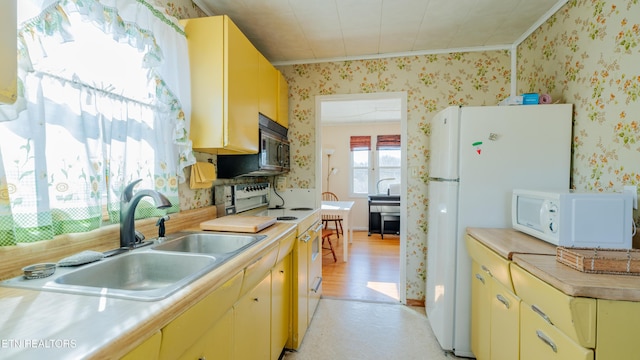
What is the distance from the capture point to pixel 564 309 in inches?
35.0

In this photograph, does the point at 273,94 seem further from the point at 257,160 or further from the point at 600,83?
the point at 600,83

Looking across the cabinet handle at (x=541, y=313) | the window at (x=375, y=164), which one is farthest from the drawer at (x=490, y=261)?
the window at (x=375, y=164)

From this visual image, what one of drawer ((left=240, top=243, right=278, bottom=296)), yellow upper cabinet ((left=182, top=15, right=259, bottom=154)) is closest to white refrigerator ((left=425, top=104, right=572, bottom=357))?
drawer ((left=240, top=243, right=278, bottom=296))

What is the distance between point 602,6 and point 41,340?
8.56 feet

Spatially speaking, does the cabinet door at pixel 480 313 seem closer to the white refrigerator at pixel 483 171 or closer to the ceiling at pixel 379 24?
the white refrigerator at pixel 483 171

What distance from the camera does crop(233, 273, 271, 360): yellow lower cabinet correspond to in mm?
1111

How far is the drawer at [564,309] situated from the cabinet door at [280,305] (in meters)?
1.19

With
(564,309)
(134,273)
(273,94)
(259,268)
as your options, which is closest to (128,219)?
(134,273)

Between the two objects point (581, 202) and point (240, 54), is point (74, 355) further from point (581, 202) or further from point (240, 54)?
point (581, 202)

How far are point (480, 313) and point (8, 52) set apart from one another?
7.34 feet

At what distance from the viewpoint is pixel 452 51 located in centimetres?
246

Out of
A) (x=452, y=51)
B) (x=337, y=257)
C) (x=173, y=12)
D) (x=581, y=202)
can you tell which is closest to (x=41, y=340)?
(x=173, y=12)

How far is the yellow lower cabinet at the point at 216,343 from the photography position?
83 centimetres

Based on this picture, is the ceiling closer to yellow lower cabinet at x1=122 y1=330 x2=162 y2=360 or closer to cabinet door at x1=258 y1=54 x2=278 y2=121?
cabinet door at x1=258 y1=54 x2=278 y2=121
